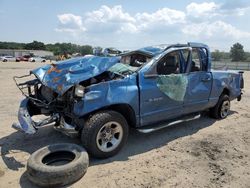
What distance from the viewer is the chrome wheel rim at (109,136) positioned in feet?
15.3

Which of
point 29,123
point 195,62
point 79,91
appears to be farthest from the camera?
point 195,62

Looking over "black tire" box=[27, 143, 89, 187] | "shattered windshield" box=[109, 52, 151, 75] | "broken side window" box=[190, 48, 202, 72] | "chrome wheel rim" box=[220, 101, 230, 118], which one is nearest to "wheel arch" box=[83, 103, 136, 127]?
"shattered windshield" box=[109, 52, 151, 75]

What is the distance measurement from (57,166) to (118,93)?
1.59m

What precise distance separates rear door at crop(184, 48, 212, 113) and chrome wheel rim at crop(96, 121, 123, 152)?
1919 mm

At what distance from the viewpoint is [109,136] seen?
4797mm

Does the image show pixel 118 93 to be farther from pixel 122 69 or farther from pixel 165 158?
pixel 165 158

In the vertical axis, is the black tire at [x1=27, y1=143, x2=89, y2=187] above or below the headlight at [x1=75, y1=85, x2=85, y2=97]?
below

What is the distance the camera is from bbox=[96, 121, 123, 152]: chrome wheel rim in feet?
15.3

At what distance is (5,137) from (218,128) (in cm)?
490

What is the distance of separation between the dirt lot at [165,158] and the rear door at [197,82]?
0.64 m

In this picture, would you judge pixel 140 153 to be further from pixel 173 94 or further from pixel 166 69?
pixel 166 69

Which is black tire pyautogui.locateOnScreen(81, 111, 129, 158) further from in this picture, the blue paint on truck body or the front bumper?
the front bumper

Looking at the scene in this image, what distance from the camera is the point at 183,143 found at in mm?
5621

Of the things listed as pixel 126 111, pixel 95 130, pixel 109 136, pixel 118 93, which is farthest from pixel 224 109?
pixel 95 130
